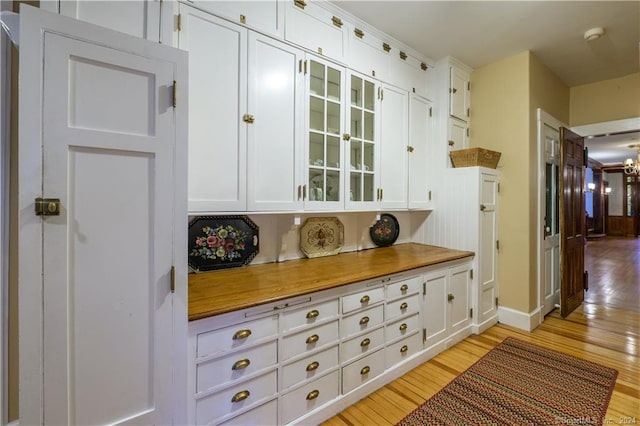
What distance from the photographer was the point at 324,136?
7.48 feet

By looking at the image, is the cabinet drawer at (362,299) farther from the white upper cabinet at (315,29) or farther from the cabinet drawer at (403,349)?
the white upper cabinet at (315,29)

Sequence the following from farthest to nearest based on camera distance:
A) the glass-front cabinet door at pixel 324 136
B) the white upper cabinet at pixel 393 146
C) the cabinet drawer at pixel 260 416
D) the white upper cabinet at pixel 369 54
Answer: the white upper cabinet at pixel 393 146 < the white upper cabinet at pixel 369 54 < the glass-front cabinet door at pixel 324 136 < the cabinet drawer at pixel 260 416

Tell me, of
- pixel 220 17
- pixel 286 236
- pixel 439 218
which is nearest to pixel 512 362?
pixel 439 218

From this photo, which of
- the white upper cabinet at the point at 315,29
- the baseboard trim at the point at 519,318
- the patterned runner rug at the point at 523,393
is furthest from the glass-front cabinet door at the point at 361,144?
the baseboard trim at the point at 519,318

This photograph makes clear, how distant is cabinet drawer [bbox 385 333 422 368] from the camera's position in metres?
2.17

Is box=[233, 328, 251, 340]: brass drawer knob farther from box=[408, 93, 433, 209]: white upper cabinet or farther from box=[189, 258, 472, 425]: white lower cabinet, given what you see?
box=[408, 93, 433, 209]: white upper cabinet

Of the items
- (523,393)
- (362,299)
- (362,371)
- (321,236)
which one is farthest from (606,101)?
(362,371)

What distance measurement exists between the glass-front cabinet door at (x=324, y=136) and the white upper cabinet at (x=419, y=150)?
3.08 ft

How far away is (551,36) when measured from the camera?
2.72 m

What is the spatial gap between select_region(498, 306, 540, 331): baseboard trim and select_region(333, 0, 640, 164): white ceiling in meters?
2.66

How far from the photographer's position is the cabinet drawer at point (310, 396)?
1.62m

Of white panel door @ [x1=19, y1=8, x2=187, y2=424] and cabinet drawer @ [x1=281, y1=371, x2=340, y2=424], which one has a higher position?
white panel door @ [x1=19, y1=8, x2=187, y2=424]

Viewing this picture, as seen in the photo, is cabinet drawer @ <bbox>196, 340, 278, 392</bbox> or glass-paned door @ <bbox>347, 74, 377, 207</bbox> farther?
glass-paned door @ <bbox>347, 74, 377, 207</bbox>

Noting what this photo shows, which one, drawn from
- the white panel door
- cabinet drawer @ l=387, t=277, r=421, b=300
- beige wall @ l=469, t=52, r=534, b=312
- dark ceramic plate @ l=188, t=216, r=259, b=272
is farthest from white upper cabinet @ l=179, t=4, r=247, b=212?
beige wall @ l=469, t=52, r=534, b=312
